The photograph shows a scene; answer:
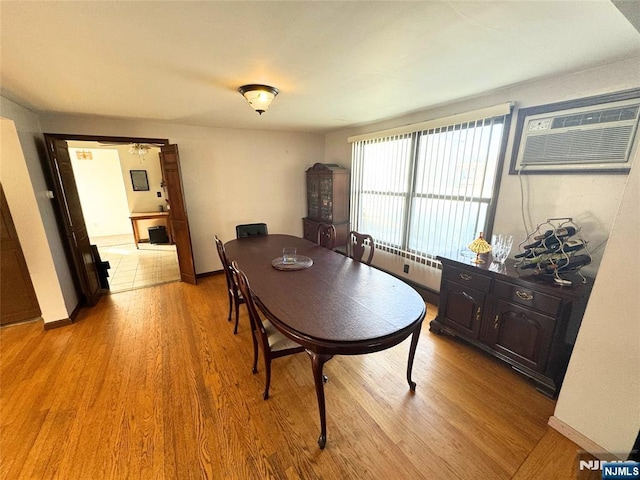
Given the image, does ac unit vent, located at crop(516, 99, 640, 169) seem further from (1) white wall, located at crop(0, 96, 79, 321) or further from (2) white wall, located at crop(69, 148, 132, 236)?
(2) white wall, located at crop(69, 148, 132, 236)

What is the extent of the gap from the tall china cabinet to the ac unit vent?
237cm

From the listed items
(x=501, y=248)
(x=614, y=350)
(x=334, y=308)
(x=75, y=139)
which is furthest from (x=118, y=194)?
(x=614, y=350)

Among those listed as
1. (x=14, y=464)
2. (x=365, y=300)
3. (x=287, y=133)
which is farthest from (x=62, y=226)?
(x=365, y=300)

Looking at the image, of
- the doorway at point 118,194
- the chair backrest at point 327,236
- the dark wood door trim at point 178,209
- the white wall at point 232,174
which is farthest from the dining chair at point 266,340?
the doorway at point 118,194

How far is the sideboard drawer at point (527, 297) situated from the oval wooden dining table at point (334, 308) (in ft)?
2.59

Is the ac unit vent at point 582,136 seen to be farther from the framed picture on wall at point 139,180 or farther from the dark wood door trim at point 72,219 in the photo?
the framed picture on wall at point 139,180

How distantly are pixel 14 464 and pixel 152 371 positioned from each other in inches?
29.7

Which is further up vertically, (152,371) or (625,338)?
(625,338)

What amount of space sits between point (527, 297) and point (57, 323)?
4.47 meters

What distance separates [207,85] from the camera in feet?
6.42

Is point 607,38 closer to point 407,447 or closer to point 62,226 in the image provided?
point 407,447

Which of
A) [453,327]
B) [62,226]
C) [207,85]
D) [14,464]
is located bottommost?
[14,464]

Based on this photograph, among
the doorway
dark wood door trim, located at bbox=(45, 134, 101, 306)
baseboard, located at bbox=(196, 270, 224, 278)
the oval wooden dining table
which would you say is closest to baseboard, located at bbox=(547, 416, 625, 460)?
the oval wooden dining table

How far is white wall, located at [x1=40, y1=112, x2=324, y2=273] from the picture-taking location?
3.53m
